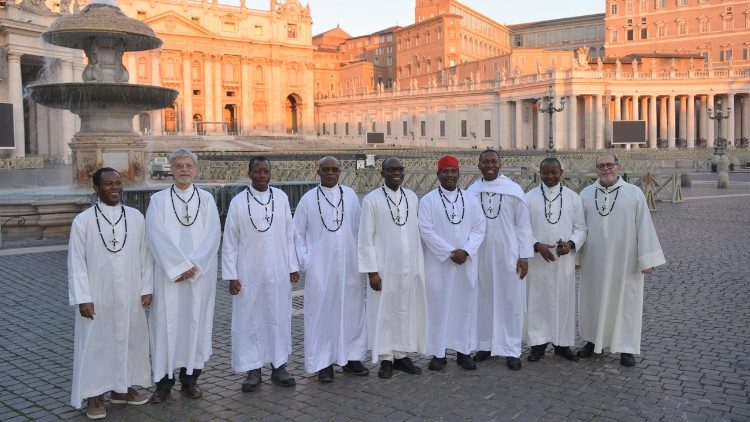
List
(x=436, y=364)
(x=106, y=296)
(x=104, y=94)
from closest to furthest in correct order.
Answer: (x=106, y=296), (x=436, y=364), (x=104, y=94)

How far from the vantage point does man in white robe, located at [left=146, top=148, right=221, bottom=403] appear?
5812 millimetres

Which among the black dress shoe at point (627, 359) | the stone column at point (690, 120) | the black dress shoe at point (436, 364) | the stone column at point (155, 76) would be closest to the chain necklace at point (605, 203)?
the black dress shoe at point (627, 359)

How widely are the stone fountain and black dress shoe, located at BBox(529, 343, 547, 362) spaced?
11176 mm

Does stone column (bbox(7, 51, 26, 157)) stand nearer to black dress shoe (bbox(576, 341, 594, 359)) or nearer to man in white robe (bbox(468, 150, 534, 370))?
man in white robe (bbox(468, 150, 534, 370))

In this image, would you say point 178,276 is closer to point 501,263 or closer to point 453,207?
point 453,207

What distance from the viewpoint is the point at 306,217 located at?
6.66 m

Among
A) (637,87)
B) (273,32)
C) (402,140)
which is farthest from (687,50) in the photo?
(273,32)

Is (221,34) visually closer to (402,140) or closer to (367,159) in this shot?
(402,140)

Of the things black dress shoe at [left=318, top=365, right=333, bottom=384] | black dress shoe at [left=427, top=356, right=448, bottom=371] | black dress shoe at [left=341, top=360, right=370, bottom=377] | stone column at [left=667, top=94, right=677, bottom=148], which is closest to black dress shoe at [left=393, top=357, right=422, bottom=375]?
black dress shoe at [left=427, top=356, right=448, bottom=371]

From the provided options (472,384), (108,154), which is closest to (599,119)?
(108,154)

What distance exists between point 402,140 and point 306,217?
68.8 metres

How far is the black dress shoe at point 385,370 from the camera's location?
6.50 m

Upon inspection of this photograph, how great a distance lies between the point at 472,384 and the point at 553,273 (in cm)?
160

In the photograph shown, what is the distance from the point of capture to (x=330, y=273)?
658cm
